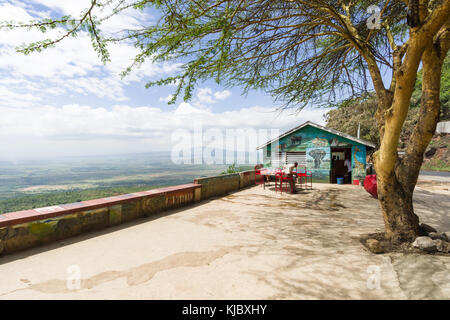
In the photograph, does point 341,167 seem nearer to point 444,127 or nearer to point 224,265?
point 224,265

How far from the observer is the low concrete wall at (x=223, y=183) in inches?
361

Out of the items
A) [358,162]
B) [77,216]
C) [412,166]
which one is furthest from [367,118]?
[77,216]

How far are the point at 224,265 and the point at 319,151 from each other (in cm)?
1372

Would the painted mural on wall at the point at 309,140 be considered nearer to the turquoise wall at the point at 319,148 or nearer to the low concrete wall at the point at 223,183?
the turquoise wall at the point at 319,148

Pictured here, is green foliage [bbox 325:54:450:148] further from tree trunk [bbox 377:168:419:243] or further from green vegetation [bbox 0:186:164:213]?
green vegetation [bbox 0:186:164:213]

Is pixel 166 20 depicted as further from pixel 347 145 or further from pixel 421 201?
pixel 347 145

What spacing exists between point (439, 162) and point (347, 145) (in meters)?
27.4

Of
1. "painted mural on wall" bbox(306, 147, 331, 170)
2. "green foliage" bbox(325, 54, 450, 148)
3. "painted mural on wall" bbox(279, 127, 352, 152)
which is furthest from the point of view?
Result: "green foliage" bbox(325, 54, 450, 148)

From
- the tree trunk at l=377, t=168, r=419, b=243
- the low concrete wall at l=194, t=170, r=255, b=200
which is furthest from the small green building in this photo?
the tree trunk at l=377, t=168, r=419, b=243

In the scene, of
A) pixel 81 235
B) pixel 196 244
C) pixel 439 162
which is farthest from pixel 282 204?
pixel 439 162

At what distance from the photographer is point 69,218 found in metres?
4.73

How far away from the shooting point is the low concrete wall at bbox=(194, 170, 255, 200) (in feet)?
30.1

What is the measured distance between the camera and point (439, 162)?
30.2 m

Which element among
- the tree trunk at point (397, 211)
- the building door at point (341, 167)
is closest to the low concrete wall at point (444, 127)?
the building door at point (341, 167)
